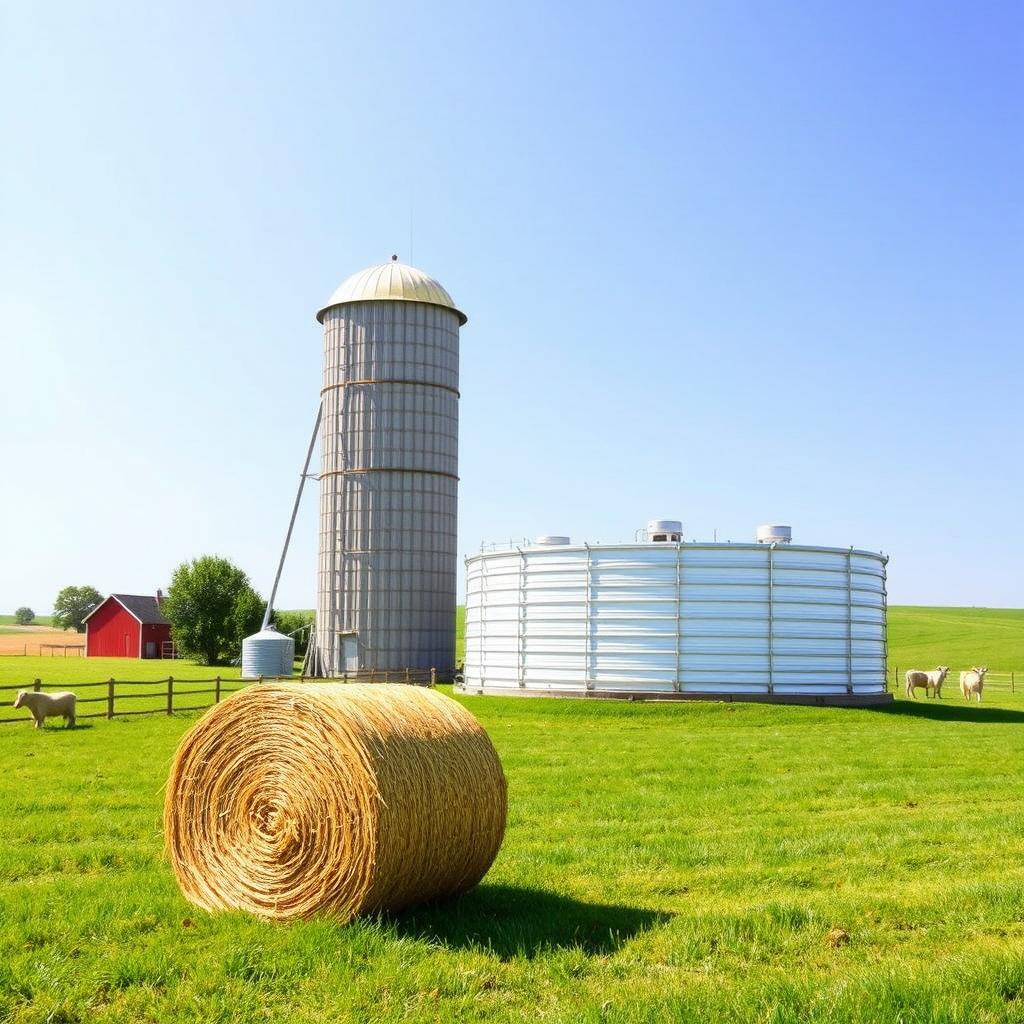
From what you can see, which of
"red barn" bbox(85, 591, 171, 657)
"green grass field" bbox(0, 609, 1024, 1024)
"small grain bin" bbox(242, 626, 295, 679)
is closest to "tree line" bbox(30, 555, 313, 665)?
"red barn" bbox(85, 591, 171, 657)

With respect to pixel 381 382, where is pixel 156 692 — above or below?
below

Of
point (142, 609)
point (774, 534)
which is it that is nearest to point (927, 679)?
point (774, 534)

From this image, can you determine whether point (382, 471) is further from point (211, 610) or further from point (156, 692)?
point (211, 610)

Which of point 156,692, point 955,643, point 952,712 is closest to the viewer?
point 952,712

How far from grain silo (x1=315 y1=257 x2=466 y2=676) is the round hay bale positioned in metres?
38.7

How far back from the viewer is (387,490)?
47938mm

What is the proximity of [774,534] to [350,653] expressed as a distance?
766 inches

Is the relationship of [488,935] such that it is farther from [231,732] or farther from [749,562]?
[749,562]

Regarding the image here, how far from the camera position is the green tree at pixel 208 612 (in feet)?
234

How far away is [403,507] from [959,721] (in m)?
23.6

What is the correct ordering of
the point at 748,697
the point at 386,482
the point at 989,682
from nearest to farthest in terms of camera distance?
the point at 748,697
the point at 386,482
the point at 989,682

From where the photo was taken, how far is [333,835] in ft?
26.2

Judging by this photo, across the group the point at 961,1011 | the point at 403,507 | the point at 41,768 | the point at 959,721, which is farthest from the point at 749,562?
the point at 961,1011

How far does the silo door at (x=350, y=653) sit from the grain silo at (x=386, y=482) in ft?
0.14
